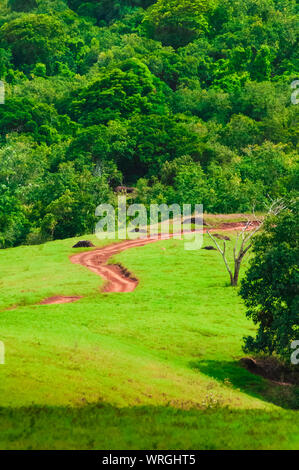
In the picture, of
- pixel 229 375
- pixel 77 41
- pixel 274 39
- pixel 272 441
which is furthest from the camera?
pixel 77 41

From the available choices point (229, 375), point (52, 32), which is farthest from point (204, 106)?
point (229, 375)

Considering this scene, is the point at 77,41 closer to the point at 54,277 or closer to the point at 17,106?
the point at 17,106

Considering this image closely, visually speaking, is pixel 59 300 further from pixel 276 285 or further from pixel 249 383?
pixel 276 285

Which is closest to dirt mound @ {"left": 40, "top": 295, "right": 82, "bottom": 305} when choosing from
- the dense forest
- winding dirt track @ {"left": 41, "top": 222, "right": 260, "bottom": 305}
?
winding dirt track @ {"left": 41, "top": 222, "right": 260, "bottom": 305}

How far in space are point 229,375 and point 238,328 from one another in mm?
8425

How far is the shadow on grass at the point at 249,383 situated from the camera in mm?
28356

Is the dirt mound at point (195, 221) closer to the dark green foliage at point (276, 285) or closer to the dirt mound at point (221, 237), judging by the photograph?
the dirt mound at point (221, 237)

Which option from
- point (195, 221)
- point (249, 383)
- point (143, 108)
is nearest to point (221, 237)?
point (195, 221)

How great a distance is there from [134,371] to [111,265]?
99.5 feet

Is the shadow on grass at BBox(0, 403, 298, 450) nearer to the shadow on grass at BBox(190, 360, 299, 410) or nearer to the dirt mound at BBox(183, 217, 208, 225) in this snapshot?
the shadow on grass at BBox(190, 360, 299, 410)

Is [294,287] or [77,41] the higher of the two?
[77,41]

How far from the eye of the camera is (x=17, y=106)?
11519cm

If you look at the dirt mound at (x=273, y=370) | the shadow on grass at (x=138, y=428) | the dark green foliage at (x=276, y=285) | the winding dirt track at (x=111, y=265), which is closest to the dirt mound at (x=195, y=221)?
the winding dirt track at (x=111, y=265)
